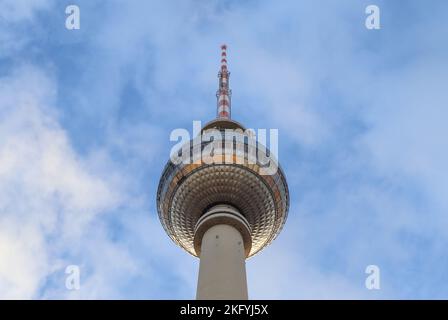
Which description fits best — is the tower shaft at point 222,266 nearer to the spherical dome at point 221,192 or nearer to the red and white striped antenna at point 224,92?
the spherical dome at point 221,192

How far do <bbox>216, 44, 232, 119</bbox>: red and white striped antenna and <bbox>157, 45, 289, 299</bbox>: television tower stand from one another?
429cm

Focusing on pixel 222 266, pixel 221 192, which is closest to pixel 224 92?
pixel 221 192

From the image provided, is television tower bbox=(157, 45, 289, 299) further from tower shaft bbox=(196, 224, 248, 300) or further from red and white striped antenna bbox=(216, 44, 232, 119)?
red and white striped antenna bbox=(216, 44, 232, 119)

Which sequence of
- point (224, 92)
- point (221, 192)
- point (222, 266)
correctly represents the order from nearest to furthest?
point (222, 266) → point (221, 192) → point (224, 92)

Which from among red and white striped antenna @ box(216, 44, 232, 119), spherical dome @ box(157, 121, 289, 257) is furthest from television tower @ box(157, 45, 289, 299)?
red and white striped antenna @ box(216, 44, 232, 119)

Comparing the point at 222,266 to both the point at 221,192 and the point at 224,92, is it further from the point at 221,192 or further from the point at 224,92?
the point at 224,92

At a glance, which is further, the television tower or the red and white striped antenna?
the red and white striped antenna

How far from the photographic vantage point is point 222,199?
3397 centimetres

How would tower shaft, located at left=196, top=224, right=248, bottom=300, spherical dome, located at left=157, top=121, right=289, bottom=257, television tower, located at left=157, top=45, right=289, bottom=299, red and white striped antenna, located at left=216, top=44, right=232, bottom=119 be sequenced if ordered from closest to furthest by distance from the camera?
tower shaft, located at left=196, top=224, right=248, bottom=300 → television tower, located at left=157, top=45, right=289, bottom=299 → spherical dome, located at left=157, top=121, right=289, bottom=257 → red and white striped antenna, located at left=216, top=44, right=232, bottom=119

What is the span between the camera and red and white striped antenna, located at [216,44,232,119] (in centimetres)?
4194

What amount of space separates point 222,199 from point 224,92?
12.9 metres
